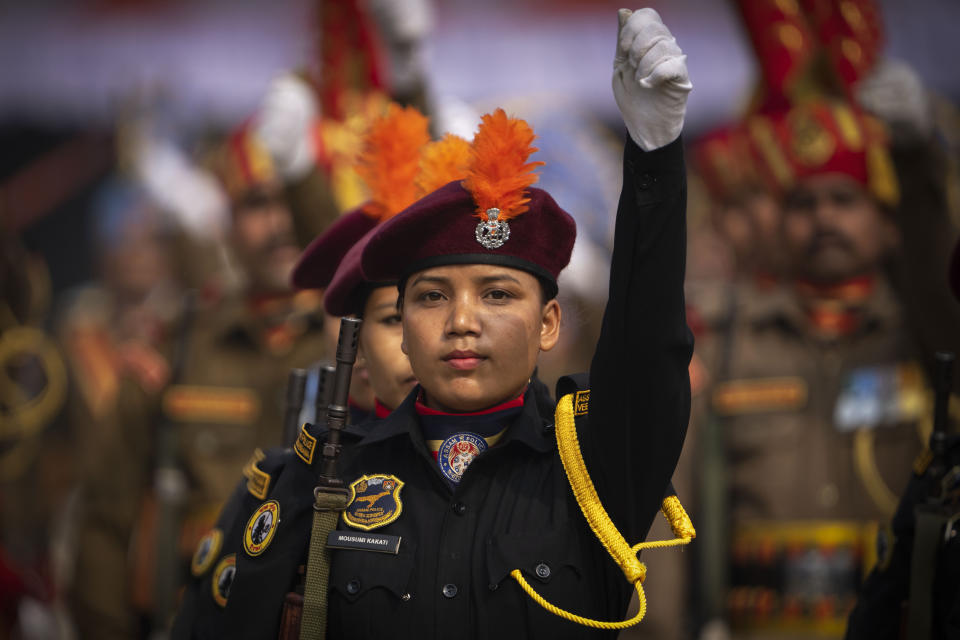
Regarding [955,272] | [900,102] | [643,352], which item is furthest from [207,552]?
[900,102]

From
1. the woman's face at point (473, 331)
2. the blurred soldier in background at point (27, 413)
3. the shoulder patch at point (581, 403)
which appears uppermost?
the woman's face at point (473, 331)

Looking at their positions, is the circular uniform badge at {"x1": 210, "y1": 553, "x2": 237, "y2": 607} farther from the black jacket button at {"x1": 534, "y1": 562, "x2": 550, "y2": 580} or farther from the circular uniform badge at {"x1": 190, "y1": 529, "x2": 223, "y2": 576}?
the black jacket button at {"x1": 534, "y1": 562, "x2": 550, "y2": 580}

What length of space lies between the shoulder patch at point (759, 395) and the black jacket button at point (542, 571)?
12.9 feet

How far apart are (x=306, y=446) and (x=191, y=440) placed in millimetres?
3937

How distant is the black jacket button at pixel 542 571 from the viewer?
8.99 ft

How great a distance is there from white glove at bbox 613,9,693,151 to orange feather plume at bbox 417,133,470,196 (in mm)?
852

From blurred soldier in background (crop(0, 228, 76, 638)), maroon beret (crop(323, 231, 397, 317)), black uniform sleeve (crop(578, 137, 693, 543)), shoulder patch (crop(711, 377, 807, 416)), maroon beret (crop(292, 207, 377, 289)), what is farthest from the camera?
blurred soldier in background (crop(0, 228, 76, 638))

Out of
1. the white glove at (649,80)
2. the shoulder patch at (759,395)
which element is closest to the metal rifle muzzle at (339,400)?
the white glove at (649,80)

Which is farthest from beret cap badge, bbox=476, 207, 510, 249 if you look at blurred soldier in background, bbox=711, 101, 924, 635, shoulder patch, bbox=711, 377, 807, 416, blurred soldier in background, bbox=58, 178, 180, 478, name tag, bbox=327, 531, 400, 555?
blurred soldier in background, bbox=58, 178, 180, 478

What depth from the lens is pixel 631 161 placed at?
2574mm

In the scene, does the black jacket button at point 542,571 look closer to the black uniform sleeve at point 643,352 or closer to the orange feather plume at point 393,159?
the black uniform sleeve at point 643,352

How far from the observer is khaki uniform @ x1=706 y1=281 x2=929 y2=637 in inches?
241

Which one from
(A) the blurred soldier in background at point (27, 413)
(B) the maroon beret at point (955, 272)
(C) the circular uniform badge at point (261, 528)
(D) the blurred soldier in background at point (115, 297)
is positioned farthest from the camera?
(D) the blurred soldier in background at point (115, 297)

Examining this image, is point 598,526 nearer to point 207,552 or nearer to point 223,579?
point 223,579
